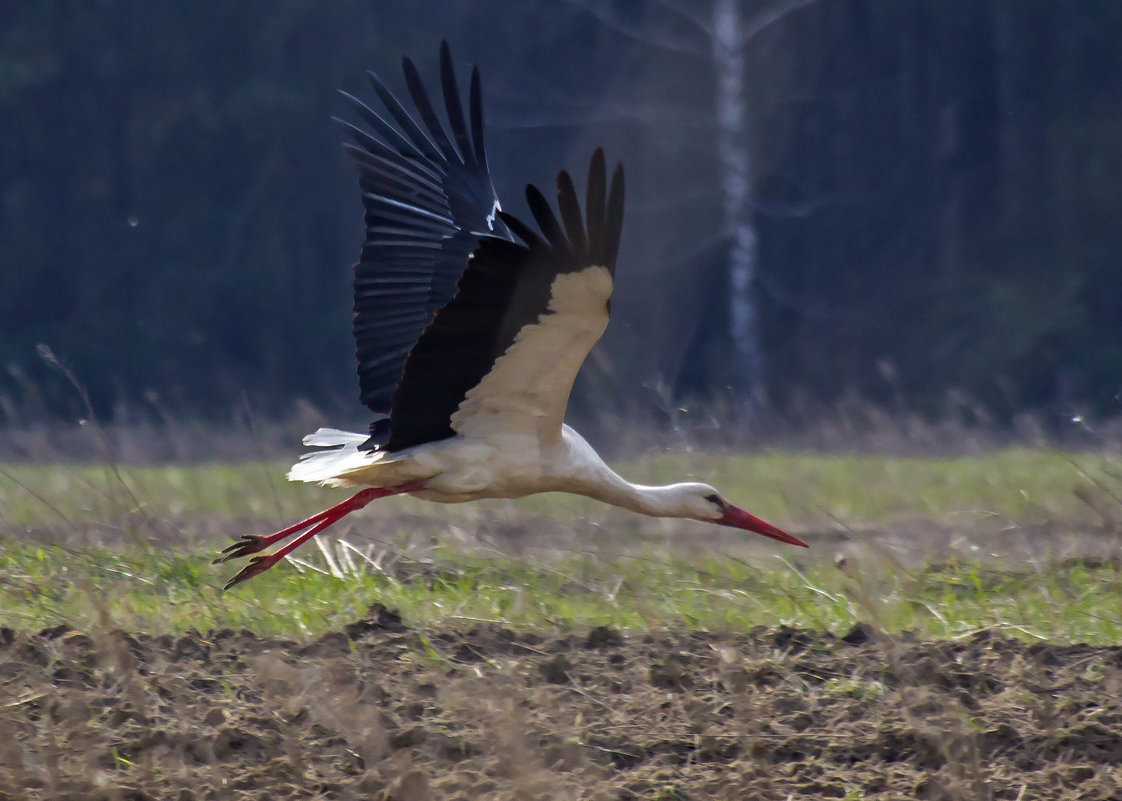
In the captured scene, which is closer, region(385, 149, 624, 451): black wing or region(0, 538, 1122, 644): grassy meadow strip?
region(385, 149, 624, 451): black wing

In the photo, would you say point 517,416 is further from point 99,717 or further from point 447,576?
point 99,717

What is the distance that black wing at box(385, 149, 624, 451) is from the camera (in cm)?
401

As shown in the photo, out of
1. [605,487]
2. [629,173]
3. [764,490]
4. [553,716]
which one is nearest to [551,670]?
[553,716]

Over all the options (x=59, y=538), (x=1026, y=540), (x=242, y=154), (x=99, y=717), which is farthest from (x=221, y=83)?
(x=99, y=717)

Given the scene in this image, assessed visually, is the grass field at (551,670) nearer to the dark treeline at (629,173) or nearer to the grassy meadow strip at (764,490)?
the grassy meadow strip at (764,490)

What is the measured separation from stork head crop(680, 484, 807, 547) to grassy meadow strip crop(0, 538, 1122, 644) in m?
0.16

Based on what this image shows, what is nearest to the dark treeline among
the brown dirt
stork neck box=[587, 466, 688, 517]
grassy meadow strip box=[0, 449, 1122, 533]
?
grassy meadow strip box=[0, 449, 1122, 533]

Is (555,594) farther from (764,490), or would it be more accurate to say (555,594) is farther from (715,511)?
(764,490)

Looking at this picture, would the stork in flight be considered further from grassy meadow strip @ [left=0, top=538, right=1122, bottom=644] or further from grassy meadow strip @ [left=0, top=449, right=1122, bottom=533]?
grassy meadow strip @ [left=0, top=449, right=1122, bottom=533]

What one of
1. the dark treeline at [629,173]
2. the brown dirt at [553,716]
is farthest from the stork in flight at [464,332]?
the dark treeline at [629,173]

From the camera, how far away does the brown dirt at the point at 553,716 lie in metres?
3.51

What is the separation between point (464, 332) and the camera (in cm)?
441

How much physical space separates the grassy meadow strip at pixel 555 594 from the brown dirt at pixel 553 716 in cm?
24

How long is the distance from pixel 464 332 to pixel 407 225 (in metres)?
1.30
